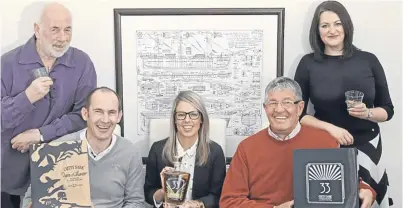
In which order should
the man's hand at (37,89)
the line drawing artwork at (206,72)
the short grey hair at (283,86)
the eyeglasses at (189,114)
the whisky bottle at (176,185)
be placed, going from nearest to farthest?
the whisky bottle at (176,185) < the short grey hair at (283,86) < the eyeglasses at (189,114) < the man's hand at (37,89) < the line drawing artwork at (206,72)

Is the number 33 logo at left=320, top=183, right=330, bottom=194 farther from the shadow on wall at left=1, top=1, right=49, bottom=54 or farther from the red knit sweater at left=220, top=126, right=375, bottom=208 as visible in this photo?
the shadow on wall at left=1, top=1, right=49, bottom=54

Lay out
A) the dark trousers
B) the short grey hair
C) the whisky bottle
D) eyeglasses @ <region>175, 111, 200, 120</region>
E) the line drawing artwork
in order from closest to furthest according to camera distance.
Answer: the whisky bottle < the short grey hair < eyeglasses @ <region>175, 111, 200, 120</region> < the dark trousers < the line drawing artwork

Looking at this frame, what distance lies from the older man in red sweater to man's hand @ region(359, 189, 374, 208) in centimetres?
31

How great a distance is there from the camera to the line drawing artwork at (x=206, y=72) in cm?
332

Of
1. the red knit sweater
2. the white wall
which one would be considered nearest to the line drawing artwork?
the white wall

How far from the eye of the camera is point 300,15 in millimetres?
3303

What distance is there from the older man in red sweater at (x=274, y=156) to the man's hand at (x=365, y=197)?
315 mm

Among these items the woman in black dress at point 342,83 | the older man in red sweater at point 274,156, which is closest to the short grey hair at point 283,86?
the older man in red sweater at point 274,156

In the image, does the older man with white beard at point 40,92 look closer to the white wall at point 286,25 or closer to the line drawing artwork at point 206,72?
the white wall at point 286,25

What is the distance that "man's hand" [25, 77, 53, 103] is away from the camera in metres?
3.00

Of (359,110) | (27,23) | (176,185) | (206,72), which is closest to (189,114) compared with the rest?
(176,185)

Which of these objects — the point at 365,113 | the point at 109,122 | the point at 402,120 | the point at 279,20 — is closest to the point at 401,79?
the point at 402,120

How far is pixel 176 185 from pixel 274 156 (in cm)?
51

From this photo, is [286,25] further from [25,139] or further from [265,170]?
[25,139]
